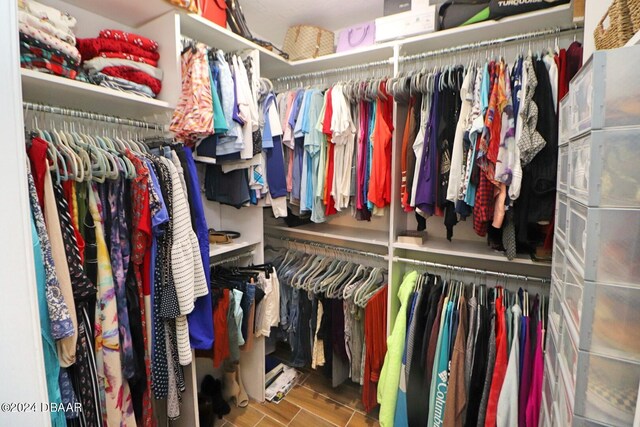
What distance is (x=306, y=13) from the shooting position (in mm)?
2014

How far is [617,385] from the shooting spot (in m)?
0.70

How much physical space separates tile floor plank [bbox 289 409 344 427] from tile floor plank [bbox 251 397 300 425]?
4 centimetres

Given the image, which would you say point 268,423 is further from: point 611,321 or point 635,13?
point 635,13

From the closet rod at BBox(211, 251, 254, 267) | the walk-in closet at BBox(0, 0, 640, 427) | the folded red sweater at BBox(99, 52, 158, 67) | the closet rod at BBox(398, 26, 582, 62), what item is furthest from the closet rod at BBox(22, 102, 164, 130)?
the closet rod at BBox(398, 26, 582, 62)

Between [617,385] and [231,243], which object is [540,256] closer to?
[617,385]

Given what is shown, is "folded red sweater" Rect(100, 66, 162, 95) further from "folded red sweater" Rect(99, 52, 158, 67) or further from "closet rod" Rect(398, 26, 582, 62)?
"closet rod" Rect(398, 26, 582, 62)

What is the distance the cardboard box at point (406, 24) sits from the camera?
5.14 feet

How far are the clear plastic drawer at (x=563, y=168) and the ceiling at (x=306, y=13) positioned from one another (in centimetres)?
143

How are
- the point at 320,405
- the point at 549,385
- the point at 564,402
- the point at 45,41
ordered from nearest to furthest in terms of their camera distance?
the point at 564,402 → the point at 45,41 → the point at 549,385 → the point at 320,405

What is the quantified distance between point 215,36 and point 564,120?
159cm

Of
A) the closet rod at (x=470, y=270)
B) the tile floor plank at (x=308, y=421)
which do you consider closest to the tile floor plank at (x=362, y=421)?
the tile floor plank at (x=308, y=421)

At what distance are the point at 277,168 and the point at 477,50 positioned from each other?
50.0 inches

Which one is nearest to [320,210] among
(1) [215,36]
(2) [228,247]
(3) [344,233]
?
(3) [344,233]

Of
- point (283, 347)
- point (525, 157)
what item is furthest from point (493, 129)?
point (283, 347)
